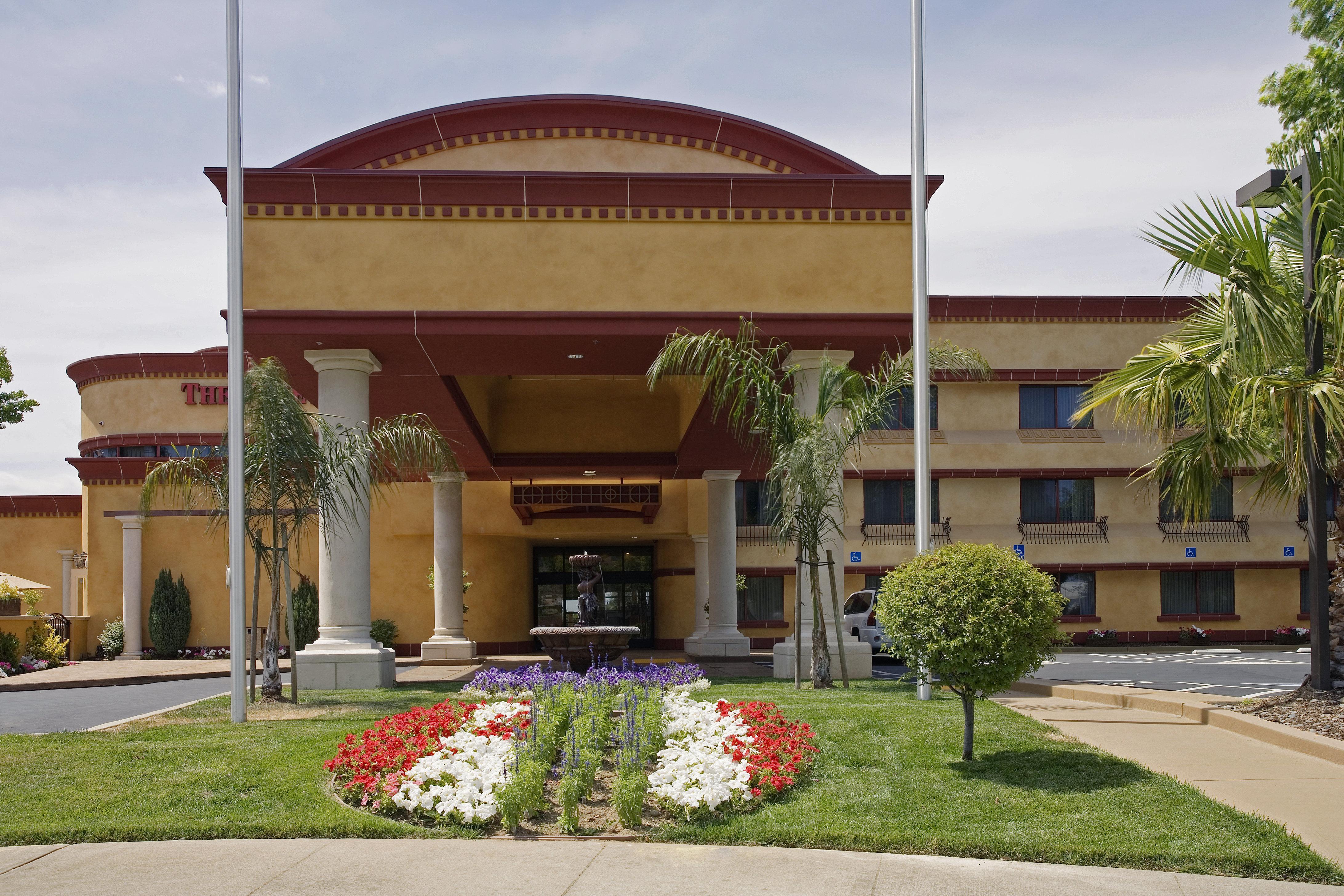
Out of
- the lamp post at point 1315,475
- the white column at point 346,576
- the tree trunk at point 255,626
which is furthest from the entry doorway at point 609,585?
the lamp post at point 1315,475

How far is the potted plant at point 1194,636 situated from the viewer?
37469 mm

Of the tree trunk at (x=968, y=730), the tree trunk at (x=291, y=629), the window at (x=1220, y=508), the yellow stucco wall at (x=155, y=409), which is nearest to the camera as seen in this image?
the tree trunk at (x=968, y=730)

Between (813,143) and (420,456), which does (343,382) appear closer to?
(420,456)

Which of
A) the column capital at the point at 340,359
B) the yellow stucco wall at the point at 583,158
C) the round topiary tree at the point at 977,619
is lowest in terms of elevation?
the round topiary tree at the point at 977,619

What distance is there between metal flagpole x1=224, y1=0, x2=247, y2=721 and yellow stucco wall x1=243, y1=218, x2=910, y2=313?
2680 mm

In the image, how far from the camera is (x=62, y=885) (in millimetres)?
6469

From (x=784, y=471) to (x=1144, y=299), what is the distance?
26994mm

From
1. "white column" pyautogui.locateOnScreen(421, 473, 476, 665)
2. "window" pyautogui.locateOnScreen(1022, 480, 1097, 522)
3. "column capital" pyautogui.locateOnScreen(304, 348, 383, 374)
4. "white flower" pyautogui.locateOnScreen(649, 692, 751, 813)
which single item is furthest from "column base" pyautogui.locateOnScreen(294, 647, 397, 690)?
"window" pyautogui.locateOnScreen(1022, 480, 1097, 522)

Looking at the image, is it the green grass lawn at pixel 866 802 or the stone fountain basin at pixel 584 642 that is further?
the stone fountain basin at pixel 584 642

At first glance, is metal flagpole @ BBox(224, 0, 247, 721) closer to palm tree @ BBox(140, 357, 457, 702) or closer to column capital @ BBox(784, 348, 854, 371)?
palm tree @ BBox(140, 357, 457, 702)

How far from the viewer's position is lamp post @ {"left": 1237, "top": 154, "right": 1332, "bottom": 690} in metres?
11.5

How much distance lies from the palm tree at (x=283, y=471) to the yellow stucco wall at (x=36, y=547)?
2325cm

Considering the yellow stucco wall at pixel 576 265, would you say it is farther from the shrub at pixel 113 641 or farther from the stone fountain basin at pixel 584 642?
the shrub at pixel 113 641

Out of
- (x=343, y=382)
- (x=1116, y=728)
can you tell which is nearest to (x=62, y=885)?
(x=1116, y=728)
